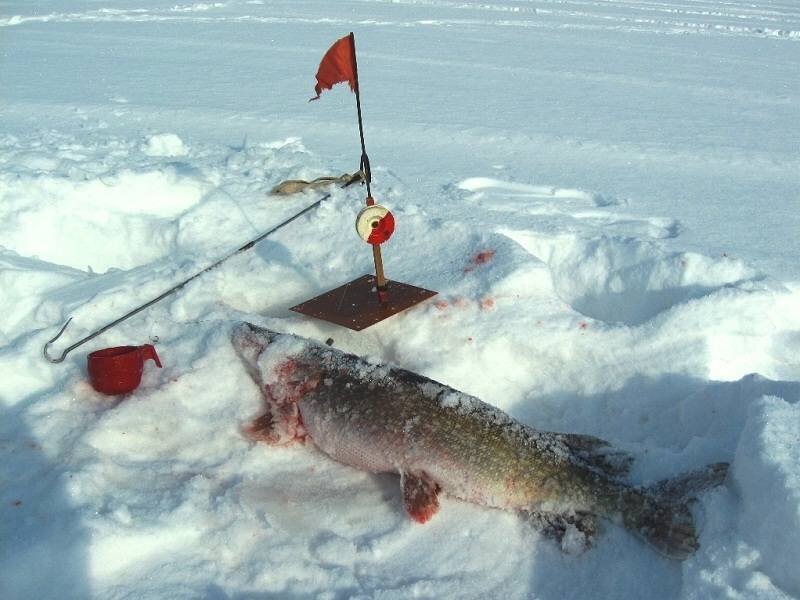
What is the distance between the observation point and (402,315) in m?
3.54

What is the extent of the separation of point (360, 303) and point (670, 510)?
1.79 meters

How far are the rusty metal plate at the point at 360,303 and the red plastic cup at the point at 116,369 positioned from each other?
82cm

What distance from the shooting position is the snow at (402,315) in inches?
89.4

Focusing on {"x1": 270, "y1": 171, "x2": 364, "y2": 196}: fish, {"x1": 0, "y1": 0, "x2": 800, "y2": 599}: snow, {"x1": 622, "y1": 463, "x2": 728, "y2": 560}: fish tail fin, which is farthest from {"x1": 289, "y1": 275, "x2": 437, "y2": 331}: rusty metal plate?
{"x1": 622, "y1": 463, "x2": 728, "y2": 560}: fish tail fin

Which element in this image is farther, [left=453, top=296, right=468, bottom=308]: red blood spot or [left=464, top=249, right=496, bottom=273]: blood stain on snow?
[left=464, top=249, right=496, bottom=273]: blood stain on snow

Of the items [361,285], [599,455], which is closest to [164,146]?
[361,285]

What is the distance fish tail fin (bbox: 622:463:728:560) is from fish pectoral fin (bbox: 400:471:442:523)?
2.20 feet

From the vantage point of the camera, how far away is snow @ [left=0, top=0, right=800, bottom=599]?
2.27 meters

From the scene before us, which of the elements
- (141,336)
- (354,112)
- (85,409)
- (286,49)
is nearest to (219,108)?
(354,112)

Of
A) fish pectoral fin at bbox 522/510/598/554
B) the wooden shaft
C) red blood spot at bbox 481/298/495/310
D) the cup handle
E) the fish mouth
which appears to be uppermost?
the wooden shaft

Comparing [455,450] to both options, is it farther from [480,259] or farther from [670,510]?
[480,259]

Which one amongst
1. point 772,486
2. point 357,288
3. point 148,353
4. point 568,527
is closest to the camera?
point 772,486

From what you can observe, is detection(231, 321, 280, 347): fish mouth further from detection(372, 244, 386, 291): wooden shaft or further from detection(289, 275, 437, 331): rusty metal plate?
detection(372, 244, 386, 291): wooden shaft

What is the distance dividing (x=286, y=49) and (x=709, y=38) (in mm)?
7339
